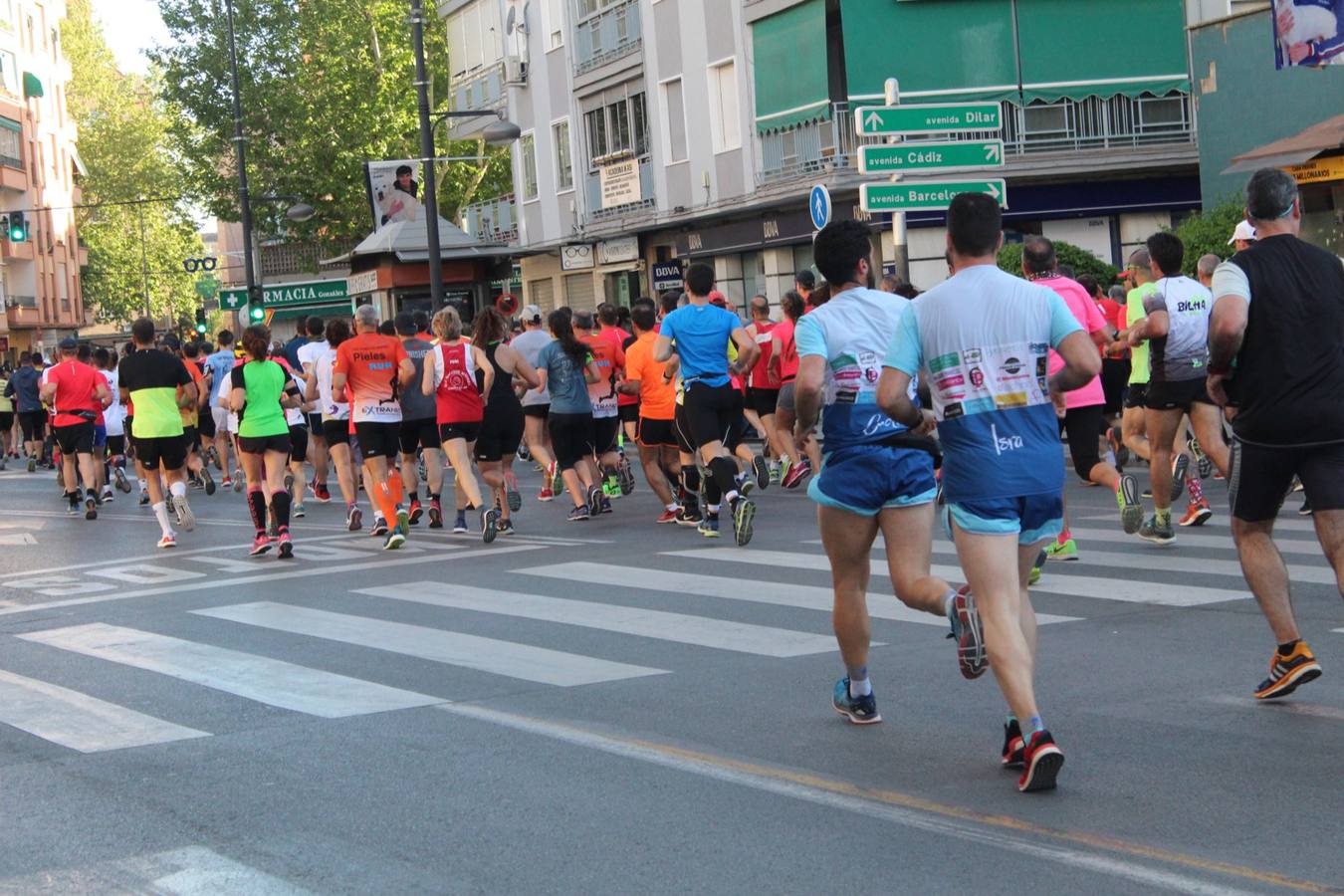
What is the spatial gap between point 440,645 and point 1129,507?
14.9 feet

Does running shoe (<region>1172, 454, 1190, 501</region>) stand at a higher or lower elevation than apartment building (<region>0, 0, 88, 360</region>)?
lower

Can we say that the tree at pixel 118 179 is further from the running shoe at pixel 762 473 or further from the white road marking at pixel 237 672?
the white road marking at pixel 237 672

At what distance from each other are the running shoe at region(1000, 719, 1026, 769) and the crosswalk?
7.83 ft

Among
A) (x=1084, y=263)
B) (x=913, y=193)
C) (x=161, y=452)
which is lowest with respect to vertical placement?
(x=161, y=452)

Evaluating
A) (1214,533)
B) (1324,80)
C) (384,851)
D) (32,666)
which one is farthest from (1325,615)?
(1324,80)

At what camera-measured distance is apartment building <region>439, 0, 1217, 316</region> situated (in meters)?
31.1

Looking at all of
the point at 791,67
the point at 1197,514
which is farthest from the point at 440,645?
the point at 791,67

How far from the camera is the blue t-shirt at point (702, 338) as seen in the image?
45.5ft

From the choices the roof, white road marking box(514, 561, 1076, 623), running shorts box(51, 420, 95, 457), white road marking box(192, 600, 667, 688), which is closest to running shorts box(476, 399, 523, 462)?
white road marking box(514, 561, 1076, 623)

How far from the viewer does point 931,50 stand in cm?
3117

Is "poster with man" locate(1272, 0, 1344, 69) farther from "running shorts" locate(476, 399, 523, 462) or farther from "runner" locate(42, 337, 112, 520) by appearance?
"runner" locate(42, 337, 112, 520)

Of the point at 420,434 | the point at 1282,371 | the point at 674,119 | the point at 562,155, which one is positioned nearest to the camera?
the point at 1282,371

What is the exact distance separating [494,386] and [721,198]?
780 inches

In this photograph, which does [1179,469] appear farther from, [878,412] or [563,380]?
[878,412]
